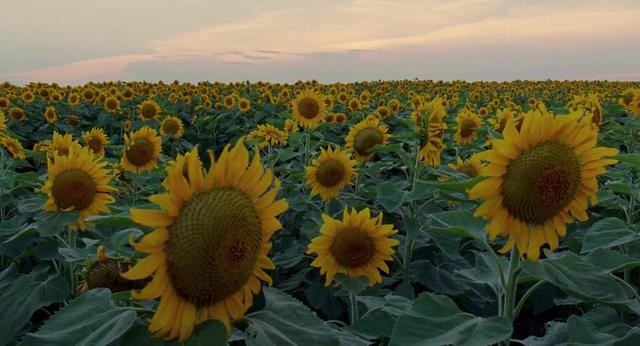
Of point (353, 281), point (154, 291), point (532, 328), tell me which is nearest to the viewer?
point (154, 291)

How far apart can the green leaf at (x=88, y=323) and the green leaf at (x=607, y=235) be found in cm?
215

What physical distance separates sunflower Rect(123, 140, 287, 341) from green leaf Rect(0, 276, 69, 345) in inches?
66.3

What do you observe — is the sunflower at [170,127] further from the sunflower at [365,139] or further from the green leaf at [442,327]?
the green leaf at [442,327]

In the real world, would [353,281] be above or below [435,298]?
below

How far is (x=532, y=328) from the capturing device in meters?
4.89

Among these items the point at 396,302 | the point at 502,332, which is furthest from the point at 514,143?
the point at 396,302

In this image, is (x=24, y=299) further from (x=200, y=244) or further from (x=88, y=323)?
(x=200, y=244)

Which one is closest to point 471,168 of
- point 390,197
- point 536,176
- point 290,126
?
point 390,197

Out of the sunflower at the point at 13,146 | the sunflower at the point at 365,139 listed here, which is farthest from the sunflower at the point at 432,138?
the sunflower at the point at 13,146

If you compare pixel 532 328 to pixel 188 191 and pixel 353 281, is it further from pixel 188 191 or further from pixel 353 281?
pixel 188 191

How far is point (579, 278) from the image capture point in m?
2.18

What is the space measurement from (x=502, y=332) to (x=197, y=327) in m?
0.97

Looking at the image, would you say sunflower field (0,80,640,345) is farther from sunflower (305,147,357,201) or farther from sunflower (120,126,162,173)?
sunflower (120,126,162,173)

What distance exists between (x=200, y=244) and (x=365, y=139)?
4.74 metres
